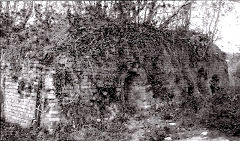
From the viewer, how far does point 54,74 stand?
8.47 meters

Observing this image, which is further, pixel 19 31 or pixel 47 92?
pixel 19 31

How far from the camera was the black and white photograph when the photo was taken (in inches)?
325

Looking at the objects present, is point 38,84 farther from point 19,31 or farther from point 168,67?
point 168,67

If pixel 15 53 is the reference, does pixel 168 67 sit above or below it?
below

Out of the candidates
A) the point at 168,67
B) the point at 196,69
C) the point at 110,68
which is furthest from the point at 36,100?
the point at 196,69

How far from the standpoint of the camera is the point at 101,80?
9.18 metres

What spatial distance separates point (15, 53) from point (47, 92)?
1.97 metres

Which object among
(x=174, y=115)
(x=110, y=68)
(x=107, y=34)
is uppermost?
(x=107, y=34)

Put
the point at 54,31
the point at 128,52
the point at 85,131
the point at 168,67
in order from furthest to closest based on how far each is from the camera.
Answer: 1. the point at 168,67
2. the point at 128,52
3. the point at 54,31
4. the point at 85,131

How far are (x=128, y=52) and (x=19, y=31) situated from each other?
3797 mm

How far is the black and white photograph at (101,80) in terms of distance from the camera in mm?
8258

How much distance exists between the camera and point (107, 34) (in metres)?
9.60

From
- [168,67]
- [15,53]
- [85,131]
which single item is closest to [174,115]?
[168,67]

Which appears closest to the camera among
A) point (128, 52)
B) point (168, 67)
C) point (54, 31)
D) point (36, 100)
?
point (36, 100)
